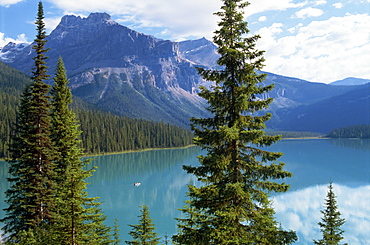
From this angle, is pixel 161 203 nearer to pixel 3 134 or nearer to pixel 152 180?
pixel 152 180

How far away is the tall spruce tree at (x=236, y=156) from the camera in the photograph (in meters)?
11.1

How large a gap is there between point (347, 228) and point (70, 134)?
42.2 meters

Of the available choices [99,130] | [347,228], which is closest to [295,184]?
[347,228]

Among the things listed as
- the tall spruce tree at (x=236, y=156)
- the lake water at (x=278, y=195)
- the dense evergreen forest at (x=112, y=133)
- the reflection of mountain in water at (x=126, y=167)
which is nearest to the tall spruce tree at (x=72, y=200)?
the tall spruce tree at (x=236, y=156)

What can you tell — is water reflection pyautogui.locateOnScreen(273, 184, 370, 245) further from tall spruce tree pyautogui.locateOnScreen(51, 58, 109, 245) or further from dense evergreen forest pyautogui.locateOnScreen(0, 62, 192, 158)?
dense evergreen forest pyautogui.locateOnScreen(0, 62, 192, 158)

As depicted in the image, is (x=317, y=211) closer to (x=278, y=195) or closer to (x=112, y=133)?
(x=278, y=195)

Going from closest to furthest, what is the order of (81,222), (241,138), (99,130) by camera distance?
(241,138) → (81,222) → (99,130)

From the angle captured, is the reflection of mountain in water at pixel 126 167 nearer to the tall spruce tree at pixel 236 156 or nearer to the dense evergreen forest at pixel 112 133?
the dense evergreen forest at pixel 112 133

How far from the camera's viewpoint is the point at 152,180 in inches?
3300

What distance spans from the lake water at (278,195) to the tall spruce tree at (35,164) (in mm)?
22368

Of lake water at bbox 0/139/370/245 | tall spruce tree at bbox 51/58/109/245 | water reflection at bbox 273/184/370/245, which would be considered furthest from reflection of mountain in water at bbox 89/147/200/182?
tall spruce tree at bbox 51/58/109/245

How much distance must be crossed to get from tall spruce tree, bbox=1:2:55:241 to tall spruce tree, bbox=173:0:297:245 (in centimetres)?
1064

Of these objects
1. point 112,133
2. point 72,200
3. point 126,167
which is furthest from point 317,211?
point 112,133

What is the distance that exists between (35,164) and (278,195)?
53529 millimetres
